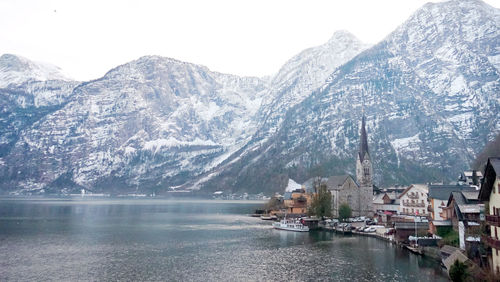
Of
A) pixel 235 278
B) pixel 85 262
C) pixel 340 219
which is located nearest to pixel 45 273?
pixel 85 262

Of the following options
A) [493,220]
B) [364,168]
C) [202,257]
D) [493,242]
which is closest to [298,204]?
[364,168]

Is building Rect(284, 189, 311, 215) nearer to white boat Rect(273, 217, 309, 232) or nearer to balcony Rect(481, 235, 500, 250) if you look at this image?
white boat Rect(273, 217, 309, 232)

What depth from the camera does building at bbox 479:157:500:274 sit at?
3881cm

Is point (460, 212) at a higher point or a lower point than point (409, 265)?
higher

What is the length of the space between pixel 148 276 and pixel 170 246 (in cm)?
2639

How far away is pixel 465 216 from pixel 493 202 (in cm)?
2529

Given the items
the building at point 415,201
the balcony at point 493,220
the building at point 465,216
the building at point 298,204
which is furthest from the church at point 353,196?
the balcony at point 493,220

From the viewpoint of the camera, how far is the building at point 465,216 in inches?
2191

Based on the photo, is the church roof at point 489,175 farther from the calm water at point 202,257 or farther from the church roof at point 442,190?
the church roof at point 442,190

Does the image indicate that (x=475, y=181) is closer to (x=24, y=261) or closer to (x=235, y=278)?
(x=235, y=278)

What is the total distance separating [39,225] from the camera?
11731 cm

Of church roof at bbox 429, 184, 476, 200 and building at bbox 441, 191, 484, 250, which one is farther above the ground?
church roof at bbox 429, 184, 476, 200

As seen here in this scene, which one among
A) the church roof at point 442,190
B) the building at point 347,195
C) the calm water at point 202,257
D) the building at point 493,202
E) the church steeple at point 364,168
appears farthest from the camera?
the church steeple at point 364,168

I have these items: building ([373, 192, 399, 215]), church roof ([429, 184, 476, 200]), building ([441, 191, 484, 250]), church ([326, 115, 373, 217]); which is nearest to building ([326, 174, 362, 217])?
church ([326, 115, 373, 217])
